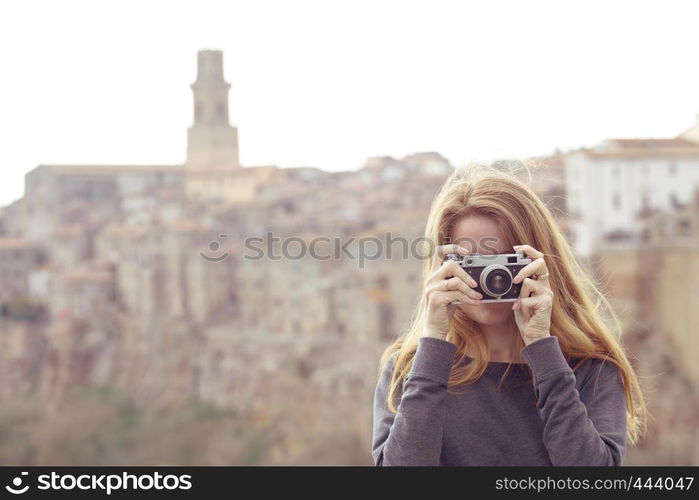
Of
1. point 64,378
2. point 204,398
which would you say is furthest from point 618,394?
point 64,378

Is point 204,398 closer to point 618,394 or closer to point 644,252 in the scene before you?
point 644,252

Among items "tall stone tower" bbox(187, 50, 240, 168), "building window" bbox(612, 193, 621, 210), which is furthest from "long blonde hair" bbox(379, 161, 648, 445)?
"tall stone tower" bbox(187, 50, 240, 168)

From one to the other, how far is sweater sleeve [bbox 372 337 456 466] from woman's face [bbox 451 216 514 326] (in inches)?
3.4

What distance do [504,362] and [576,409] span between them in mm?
138

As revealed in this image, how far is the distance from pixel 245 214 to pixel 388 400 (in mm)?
26111

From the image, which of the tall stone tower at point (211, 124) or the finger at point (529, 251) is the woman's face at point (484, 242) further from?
the tall stone tower at point (211, 124)

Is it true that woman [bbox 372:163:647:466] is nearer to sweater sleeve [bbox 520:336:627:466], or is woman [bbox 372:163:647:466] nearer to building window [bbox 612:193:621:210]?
sweater sleeve [bbox 520:336:627:466]

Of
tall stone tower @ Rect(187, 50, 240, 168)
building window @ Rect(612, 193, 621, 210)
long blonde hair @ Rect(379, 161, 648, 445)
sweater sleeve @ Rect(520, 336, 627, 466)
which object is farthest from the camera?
tall stone tower @ Rect(187, 50, 240, 168)

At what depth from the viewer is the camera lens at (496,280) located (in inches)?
46.1

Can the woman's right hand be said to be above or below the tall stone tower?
below

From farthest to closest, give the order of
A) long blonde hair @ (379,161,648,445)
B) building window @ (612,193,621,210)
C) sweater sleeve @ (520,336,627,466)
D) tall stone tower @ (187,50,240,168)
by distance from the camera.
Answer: tall stone tower @ (187,50,240,168) → building window @ (612,193,621,210) → long blonde hair @ (379,161,648,445) → sweater sleeve @ (520,336,627,466)

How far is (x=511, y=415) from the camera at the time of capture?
1199 mm

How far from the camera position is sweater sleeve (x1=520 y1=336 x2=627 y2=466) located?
3.67 ft

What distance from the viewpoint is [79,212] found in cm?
3022
